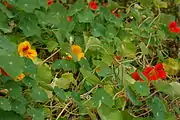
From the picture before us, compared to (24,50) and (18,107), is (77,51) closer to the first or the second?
(24,50)

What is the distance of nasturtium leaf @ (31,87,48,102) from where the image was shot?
4.30ft

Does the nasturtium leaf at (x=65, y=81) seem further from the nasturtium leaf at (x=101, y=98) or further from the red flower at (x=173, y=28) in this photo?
the red flower at (x=173, y=28)

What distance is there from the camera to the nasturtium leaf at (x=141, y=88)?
55.9 inches

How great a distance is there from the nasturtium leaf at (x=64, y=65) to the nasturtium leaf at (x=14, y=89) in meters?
0.33

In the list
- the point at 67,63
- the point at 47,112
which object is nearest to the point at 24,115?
the point at 47,112

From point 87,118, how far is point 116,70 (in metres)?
0.21

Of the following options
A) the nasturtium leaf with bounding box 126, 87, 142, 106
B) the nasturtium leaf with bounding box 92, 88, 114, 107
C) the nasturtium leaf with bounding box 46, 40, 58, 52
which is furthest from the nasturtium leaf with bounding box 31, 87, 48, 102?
the nasturtium leaf with bounding box 46, 40, 58, 52

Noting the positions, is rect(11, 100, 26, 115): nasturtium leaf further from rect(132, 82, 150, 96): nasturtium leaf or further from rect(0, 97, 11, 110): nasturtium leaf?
rect(132, 82, 150, 96): nasturtium leaf

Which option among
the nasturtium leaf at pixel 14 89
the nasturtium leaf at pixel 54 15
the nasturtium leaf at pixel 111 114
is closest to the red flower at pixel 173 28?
the nasturtium leaf at pixel 54 15

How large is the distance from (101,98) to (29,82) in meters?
0.22

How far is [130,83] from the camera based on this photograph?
58.5 inches

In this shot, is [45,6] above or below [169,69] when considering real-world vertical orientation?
above

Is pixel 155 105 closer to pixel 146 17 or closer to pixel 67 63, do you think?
pixel 67 63

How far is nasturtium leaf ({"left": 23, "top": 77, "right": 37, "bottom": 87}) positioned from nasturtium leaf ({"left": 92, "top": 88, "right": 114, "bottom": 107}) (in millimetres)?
187
